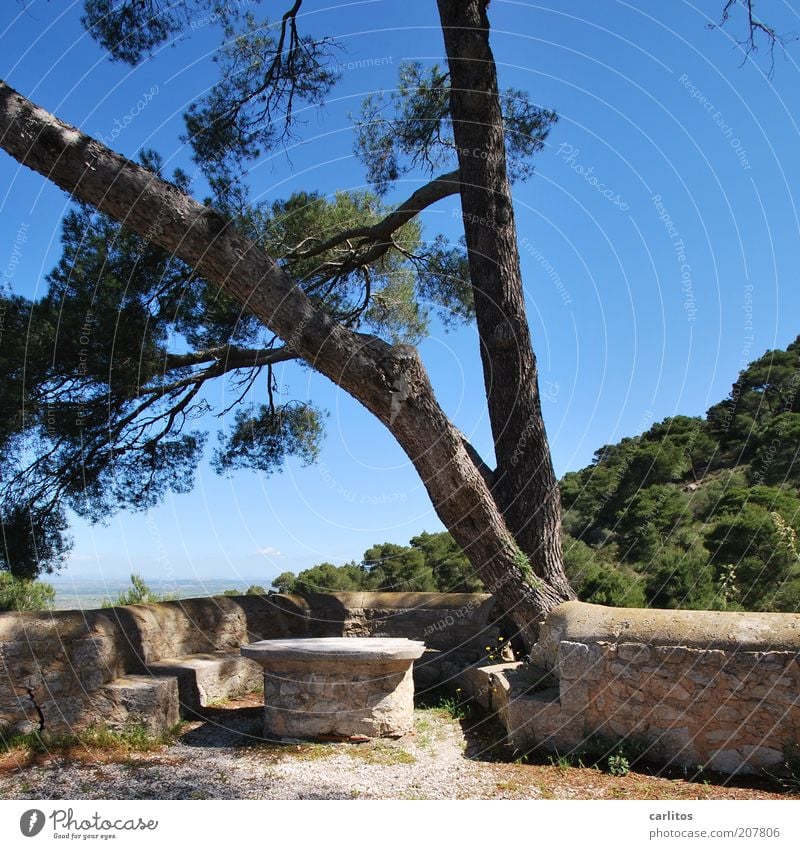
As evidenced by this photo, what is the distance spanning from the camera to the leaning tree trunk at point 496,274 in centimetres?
684

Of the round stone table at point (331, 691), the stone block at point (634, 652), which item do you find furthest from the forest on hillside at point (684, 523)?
the round stone table at point (331, 691)

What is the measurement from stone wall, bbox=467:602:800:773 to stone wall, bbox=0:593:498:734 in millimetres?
2637

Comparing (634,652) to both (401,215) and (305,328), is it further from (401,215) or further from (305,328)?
(401,215)

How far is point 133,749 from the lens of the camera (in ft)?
16.4

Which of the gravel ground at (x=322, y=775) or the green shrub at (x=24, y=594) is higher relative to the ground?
the green shrub at (x=24, y=594)

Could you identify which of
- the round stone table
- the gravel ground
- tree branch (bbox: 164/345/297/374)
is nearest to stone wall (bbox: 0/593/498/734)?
the gravel ground

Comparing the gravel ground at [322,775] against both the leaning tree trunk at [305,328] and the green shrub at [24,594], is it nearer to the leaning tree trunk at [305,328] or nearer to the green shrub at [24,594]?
the leaning tree trunk at [305,328]

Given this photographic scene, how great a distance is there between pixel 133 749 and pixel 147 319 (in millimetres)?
3848

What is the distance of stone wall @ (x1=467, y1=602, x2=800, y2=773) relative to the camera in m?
4.25

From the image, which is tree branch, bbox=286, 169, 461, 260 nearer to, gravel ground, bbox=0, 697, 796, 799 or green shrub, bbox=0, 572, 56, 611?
green shrub, bbox=0, 572, 56, 611

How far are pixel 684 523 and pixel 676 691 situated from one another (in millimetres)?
4410

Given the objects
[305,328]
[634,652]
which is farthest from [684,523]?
[305,328]

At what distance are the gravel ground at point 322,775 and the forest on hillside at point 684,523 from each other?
2.26 metres

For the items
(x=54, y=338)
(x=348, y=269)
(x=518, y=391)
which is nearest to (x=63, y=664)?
(x=54, y=338)
